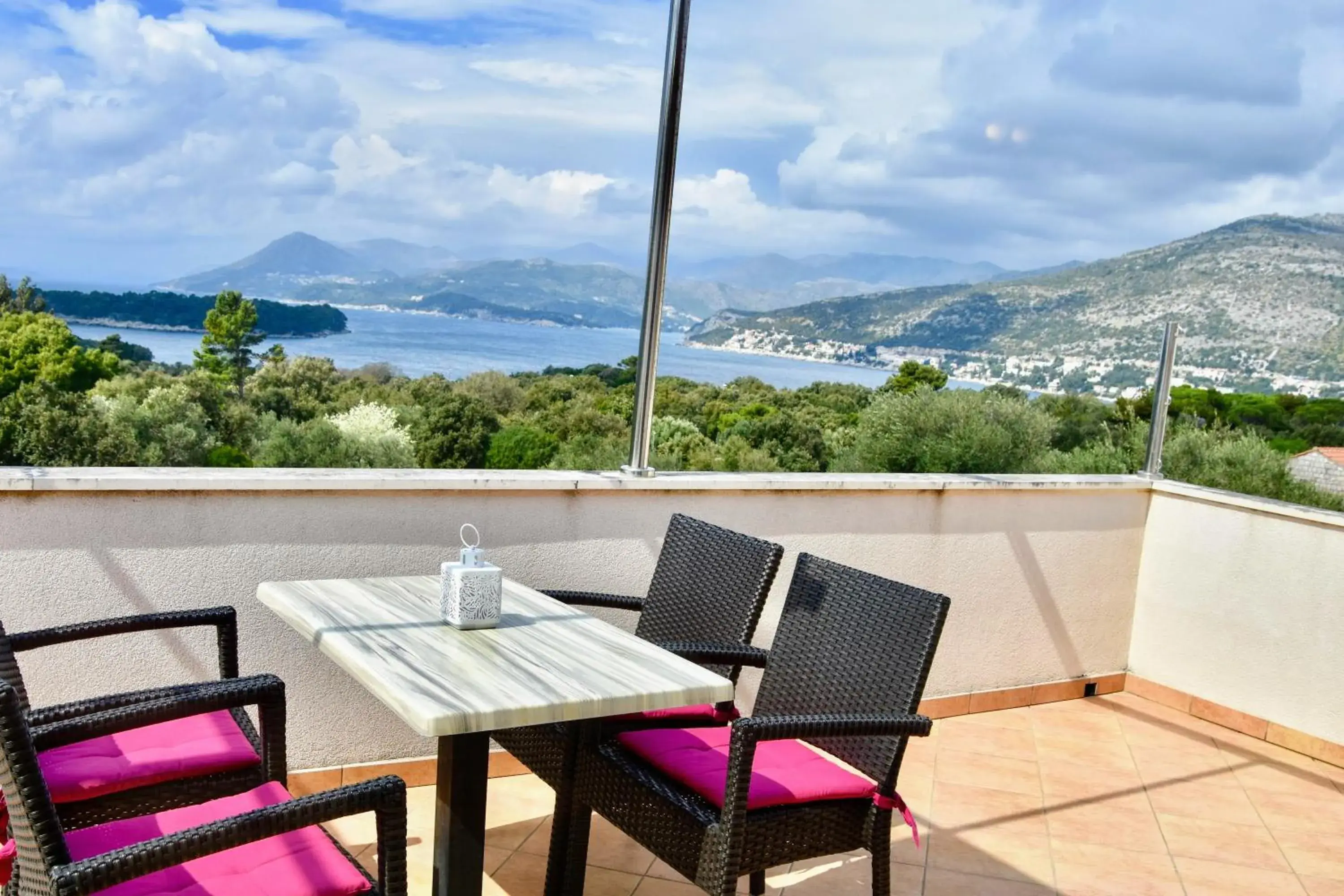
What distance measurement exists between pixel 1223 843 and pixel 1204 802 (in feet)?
1.10

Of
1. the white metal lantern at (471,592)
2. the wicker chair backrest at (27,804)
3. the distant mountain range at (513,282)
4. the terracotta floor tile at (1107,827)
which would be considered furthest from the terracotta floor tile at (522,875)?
the distant mountain range at (513,282)

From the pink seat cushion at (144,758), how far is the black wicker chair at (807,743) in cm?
76

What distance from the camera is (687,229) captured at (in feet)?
14.3

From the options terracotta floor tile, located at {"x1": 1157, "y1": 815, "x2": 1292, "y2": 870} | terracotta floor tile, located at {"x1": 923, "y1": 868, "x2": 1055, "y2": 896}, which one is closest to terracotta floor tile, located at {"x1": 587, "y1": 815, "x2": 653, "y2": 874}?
terracotta floor tile, located at {"x1": 923, "y1": 868, "x2": 1055, "y2": 896}

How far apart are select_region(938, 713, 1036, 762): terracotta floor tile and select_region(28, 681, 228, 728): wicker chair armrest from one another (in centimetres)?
282

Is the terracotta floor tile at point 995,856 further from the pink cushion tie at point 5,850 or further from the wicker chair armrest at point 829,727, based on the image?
the pink cushion tie at point 5,850

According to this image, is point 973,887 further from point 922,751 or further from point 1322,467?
point 1322,467

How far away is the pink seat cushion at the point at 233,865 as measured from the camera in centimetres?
186

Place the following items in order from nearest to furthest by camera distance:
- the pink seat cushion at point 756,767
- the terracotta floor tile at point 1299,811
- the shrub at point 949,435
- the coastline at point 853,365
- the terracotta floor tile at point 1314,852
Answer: the pink seat cushion at point 756,767 < the terracotta floor tile at point 1314,852 < the terracotta floor tile at point 1299,811 < the shrub at point 949,435 < the coastline at point 853,365

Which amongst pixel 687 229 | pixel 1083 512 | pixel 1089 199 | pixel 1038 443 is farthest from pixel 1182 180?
pixel 687 229

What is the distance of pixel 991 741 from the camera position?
436 centimetres

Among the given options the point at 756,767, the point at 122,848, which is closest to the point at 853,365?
the point at 756,767

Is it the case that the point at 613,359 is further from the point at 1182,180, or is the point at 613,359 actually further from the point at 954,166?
the point at 1182,180

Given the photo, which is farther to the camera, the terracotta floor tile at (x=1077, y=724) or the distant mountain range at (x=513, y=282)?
the terracotta floor tile at (x=1077, y=724)
